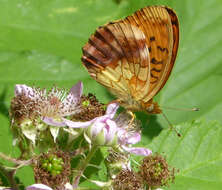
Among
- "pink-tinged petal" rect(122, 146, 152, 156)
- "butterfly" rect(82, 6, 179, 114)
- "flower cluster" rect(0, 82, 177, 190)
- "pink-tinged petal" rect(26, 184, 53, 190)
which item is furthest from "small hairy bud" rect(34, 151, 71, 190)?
"butterfly" rect(82, 6, 179, 114)

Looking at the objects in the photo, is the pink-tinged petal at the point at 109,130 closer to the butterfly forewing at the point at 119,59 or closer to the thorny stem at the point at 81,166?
the thorny stem at the point at 81,166

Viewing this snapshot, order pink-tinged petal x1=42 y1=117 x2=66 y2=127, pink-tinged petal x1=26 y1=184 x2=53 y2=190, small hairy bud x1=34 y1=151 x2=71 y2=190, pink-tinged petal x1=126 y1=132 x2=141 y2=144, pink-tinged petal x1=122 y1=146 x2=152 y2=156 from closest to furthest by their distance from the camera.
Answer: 1. pink-tinged petal x1=26 y1=184 x2=53 y2=190
2. small hairy bud x1=34 y1=151 x2=71 y2=190
3. pink-tinged petal x1=42 y1=117 x2=66 y2=127
4. pink-tinged petal x1=122 y1=146 x2=152 y2=156
5. pink-tinged petal x1=126 y1=132 x2=141 y2=144

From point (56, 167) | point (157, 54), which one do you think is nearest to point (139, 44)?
point (157, 54)

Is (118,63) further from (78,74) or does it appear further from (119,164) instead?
(119,164)

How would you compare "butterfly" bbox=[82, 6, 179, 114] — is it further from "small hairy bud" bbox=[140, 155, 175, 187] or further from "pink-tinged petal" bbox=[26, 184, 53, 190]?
"pink-tinged petal" bbox=[26, 184, 53, 190]

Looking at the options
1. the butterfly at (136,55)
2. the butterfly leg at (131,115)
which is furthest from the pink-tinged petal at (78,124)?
the butterfly at (136,55)

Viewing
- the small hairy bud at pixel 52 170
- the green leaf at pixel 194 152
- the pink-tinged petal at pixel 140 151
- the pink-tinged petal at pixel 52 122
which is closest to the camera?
the small hairy bud at pixel 52 170

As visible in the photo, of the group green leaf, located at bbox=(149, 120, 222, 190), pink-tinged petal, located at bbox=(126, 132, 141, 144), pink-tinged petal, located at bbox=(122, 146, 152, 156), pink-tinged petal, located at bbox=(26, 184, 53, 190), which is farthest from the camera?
green leaf, located at bbox=(149, 120, 222, 190)
